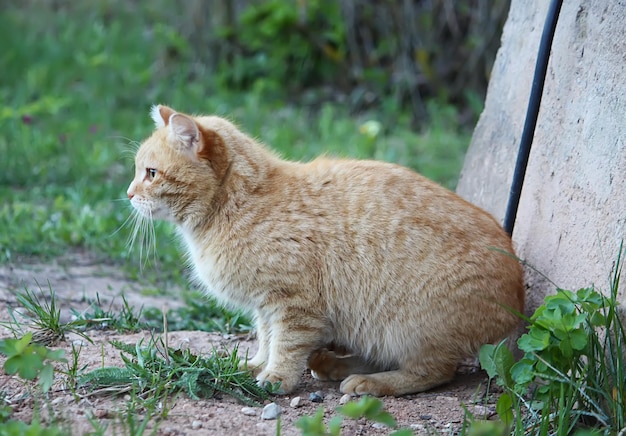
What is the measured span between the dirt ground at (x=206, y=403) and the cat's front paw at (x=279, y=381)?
37 millimetres

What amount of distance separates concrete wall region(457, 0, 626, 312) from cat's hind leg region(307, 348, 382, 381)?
2.62 ft

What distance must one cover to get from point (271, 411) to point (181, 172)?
1123 millimetres

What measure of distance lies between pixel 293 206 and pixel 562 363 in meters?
1.30

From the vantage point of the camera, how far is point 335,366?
3797 millimetres

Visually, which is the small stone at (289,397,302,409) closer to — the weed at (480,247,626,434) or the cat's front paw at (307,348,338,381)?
the cat's front paw at (307,348,338,381)

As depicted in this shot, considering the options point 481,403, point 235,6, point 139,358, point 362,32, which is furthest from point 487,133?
point 235,6

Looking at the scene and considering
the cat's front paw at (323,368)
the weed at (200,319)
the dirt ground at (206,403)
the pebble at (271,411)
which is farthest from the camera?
the weed at (200,319)

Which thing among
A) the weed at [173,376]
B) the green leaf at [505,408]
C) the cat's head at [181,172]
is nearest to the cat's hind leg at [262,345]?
the weed at [173,376]

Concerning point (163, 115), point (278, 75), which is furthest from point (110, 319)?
point (278, 75)

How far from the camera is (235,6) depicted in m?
8.77

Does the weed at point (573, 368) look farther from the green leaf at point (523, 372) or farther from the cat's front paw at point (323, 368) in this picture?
the cat's front paw at point (323, 368)

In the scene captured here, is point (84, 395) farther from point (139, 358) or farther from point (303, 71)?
point (303, 71)

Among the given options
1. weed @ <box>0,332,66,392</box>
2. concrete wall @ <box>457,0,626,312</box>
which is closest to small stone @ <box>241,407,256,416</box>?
weed @ <box>0,332,66,392</box>

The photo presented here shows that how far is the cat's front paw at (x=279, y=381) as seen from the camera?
133 inches
